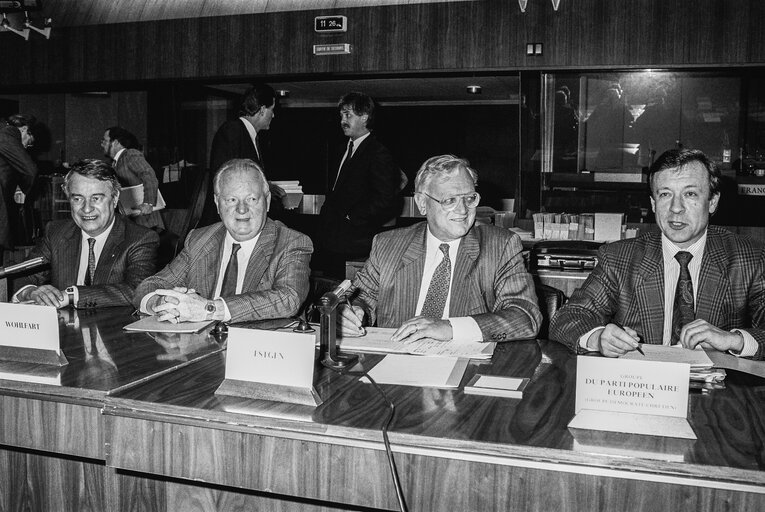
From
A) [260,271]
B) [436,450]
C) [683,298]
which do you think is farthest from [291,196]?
[436,450]

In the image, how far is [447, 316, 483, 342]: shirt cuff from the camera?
2.33m

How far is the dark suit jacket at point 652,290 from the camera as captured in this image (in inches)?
95.8

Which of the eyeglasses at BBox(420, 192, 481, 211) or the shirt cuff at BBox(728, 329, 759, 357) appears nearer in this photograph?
the shirt cuff at BBox(728, 329, 759, 357)

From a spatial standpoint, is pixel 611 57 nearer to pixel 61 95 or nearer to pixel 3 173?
pixel 3 173

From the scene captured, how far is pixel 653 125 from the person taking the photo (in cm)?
507

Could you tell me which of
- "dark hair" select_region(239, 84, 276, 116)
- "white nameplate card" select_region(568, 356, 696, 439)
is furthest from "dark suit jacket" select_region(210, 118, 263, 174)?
"white nameplate card" select_region(568, 356, 696, 439)

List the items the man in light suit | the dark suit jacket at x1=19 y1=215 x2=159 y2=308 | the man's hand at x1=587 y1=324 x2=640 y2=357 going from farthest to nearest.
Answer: the man in light suit → the dark suit jacket at x1=19 y1=215 x2=159 y2=308 → the man's hand at x1=587 y1=324 x2=640 y2=357

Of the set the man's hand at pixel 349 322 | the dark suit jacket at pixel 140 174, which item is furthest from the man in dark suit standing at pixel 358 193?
the man's hand at pixel 349 322

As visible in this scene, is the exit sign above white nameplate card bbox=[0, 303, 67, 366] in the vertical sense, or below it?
above

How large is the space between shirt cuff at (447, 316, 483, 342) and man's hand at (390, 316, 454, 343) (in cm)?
3

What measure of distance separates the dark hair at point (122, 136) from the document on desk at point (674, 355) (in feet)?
16.4

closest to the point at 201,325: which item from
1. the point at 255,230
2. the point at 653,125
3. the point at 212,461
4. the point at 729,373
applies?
the point at 255,230

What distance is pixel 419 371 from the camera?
6.39 feet

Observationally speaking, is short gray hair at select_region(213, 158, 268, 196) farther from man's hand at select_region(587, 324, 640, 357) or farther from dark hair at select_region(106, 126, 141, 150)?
dark hair at select_region(106, 126, 141, 150)
